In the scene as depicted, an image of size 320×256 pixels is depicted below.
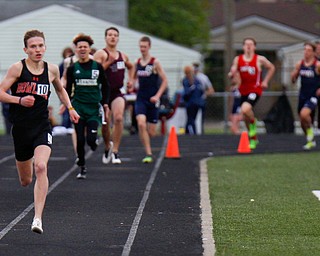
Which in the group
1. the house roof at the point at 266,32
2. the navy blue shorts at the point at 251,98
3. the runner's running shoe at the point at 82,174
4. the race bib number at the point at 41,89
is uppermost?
the race bib number at the point at 41,89

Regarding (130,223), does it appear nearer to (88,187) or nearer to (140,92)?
(88,187)

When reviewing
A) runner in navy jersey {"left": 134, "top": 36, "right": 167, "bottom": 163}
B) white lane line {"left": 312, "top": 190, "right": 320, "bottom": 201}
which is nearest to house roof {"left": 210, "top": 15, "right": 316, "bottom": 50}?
runner in navy jersey {"left": 134, "top": 36, "right": 167, "bottom": 163}

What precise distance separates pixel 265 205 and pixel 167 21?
40.0 m

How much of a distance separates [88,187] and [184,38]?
37500 mm

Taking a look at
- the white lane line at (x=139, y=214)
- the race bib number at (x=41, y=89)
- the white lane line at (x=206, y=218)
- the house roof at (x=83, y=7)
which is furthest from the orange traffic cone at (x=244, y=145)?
the house roof at (x=83, y=7)

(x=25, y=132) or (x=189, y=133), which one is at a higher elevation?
(x=25, y=132)

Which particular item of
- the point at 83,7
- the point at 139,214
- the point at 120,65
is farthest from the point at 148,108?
the point at 83,7

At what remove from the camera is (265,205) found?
1218cm

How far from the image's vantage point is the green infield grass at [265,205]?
363 inches

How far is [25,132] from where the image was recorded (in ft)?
34.2

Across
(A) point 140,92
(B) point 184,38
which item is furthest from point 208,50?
(A) point 140,92

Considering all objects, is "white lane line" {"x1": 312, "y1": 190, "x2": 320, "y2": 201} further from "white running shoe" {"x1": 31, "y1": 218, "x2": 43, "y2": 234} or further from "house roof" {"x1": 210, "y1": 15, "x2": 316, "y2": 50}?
"house roof" {"x1": 210, "y1": 15, "x2": 316, "y2": 50}

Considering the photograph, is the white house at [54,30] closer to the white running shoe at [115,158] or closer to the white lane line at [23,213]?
the white running shoe at [115,158]

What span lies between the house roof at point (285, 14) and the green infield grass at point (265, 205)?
36.7 metres
